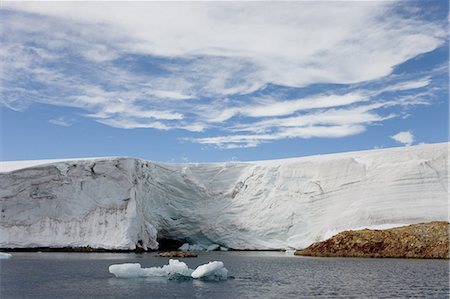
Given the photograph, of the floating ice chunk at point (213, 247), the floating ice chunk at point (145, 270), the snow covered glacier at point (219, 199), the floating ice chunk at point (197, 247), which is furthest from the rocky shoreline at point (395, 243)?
the floating ice chunk at point (145, 270)

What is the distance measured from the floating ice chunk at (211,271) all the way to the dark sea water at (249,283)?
0.89ft

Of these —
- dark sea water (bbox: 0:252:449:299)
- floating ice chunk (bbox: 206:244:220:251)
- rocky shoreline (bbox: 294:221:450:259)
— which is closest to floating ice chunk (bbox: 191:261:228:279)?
dark sea water (bbox: 0:252:449:299)

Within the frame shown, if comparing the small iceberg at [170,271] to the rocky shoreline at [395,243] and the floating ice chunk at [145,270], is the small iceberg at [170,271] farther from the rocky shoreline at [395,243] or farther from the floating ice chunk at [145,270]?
the rocky shoreline at [395,243]

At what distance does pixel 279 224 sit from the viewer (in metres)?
35.4

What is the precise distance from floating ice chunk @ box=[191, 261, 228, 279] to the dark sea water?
0.27 metres

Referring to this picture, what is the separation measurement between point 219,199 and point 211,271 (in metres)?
21.2

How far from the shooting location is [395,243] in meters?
27.7

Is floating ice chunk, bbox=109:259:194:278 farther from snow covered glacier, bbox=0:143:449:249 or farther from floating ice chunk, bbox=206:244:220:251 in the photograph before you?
floating ice chunk, bbox=206:244:220:251

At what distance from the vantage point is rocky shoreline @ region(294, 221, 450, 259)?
27.0 m

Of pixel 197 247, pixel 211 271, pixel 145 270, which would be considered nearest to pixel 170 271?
pixel 145 270

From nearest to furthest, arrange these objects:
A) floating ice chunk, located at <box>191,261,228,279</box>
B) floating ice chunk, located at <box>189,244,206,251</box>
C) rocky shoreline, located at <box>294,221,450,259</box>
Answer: floating ice chunk, located at <box>191,261,228,279</box>
rocky shoreline, located at <box>294,221,450,259</box>
floating ice chunk, located at <box>189,244,206,251</box>

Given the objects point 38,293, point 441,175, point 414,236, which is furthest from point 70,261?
point 441,175

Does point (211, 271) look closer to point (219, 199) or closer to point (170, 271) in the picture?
point (170, 271)

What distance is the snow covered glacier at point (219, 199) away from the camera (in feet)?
101
